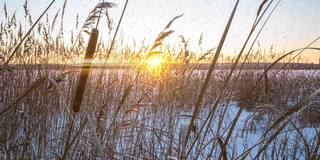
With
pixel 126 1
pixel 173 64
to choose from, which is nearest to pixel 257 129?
pixel 173 64

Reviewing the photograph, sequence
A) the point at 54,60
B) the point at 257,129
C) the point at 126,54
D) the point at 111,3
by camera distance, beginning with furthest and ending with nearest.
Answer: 1. the point at 126,54
2. the point at 54,60
3. the point at 257,129
4. the point at 111,3

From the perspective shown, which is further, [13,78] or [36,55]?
[36,55]

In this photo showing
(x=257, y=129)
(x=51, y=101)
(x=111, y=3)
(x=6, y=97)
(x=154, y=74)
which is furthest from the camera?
(x=154, y=74)

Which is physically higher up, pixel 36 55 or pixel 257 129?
pixel 36 55

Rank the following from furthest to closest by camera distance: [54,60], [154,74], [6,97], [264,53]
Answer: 1. [264,53]
2. [154,74]
3. [54,60]
4. [6,97]

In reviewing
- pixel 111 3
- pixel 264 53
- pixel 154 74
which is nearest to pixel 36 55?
pixel 154 74

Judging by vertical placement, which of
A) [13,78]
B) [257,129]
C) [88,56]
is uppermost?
[88,56]

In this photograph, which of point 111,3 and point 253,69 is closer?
point 111,3

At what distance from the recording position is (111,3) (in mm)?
866

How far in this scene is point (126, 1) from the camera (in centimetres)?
88

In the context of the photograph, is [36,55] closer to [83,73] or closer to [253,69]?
[83,73]

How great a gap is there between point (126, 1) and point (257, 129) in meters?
3.14

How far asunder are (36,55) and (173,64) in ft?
6.64

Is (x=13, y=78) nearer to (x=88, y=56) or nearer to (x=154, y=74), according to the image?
(x=154, y=74)
